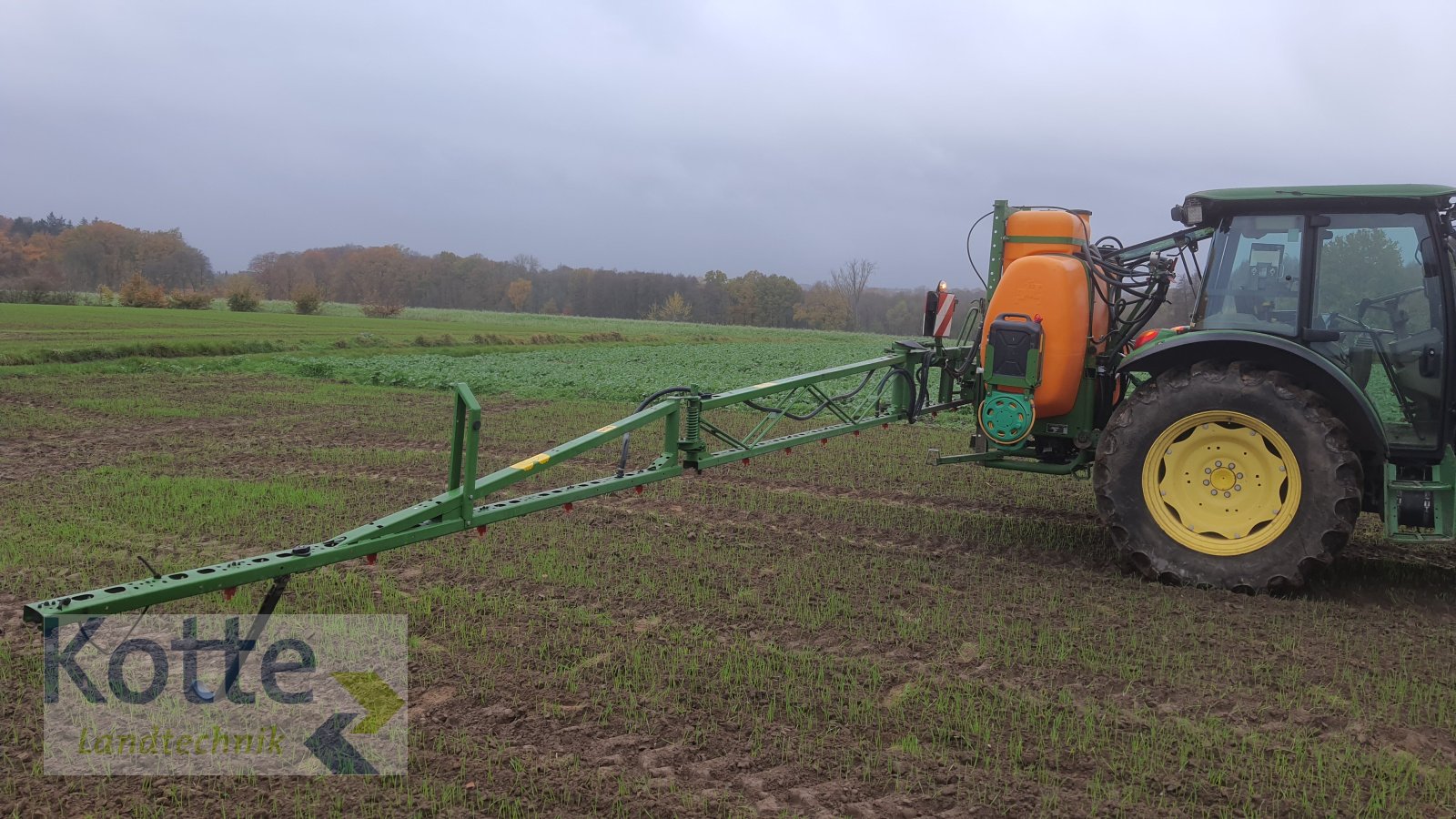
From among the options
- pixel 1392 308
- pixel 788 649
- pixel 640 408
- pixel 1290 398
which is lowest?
pixel 788 649

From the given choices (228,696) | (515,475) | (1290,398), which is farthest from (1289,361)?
(228,696)

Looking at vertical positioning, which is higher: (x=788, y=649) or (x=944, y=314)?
(x=944, y=314)

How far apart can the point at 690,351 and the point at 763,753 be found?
25040 millimetres

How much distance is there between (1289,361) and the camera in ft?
19.5

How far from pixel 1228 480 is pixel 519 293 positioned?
88248mm

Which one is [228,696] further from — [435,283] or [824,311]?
[435,283]

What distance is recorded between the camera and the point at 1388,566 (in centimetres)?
668

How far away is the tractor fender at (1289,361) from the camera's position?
5.73 m

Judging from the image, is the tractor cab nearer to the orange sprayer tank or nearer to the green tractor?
the green tractor

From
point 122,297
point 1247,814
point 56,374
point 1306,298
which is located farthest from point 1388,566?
point 122,297

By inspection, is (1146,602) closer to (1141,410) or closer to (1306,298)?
(1141,410)

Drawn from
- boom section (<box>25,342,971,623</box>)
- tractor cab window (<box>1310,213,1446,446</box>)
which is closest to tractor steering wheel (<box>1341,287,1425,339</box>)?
tractor cab window (<box>1310,213,1446,446</box>)

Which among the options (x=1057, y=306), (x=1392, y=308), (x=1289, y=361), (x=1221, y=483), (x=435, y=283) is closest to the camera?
(x=1392, y=308)

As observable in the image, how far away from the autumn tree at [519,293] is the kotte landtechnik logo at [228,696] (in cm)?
8661
